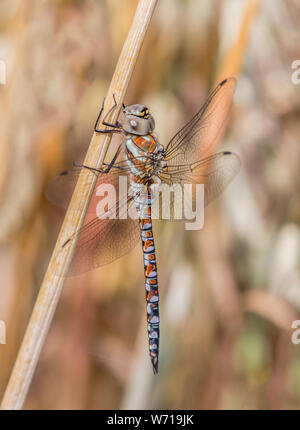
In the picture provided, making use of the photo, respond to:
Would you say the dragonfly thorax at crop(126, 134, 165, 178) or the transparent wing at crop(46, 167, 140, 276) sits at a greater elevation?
the dragonfly thorax at crop(126, 134, 165, 178)

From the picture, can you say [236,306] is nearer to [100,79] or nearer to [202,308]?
[202,308]

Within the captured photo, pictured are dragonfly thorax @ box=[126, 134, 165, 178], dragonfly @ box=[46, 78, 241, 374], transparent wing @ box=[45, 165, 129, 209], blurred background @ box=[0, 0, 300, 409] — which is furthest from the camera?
blurred background @ box=[0, 0, 300, 409]

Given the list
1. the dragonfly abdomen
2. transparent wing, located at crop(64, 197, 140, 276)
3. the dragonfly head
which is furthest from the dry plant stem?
the dragonfly abdomen

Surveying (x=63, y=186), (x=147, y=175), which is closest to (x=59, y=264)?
(x=63, y=186)

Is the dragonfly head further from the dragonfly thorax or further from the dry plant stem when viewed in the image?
the dry plant stem

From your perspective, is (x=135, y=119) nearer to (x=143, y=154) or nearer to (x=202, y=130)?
(x=143, y=154)

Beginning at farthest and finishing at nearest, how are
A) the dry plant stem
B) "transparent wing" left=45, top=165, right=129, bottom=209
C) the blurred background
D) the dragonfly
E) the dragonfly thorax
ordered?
the blurred background
the dragonfly thorax
the dragonfly
"transparent wing" left=45, top=165, right=129, bottom=209
the dry plant stem

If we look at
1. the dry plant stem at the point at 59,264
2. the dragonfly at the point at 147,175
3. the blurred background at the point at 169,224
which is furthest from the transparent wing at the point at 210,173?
the dry plant stem at the point at 59,264
